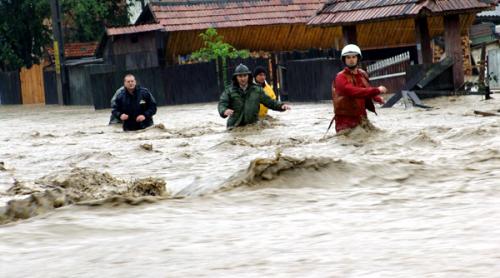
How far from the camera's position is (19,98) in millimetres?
51938

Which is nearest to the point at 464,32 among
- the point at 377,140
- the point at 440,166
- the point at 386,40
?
the point at 386,40

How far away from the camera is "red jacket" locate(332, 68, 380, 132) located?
1333cm

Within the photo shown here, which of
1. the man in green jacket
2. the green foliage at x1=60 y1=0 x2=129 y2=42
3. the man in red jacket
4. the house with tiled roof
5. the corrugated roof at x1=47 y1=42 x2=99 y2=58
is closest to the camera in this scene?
the man in red jacket

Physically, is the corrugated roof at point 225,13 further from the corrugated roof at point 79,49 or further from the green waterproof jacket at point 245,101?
the green waterproof jacket at point 245,101

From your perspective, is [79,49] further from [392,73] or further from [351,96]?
[351,96]

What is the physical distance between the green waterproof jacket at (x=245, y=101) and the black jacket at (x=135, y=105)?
1.62m

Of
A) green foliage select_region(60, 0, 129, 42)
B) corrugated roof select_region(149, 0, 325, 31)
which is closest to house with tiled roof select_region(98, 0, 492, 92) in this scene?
corrugated roof select_region(149, 0, 325, 31)

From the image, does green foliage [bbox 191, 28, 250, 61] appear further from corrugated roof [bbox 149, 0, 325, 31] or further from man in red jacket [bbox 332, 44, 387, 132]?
man in red jacket [bbox 332, 44, 387, 132]

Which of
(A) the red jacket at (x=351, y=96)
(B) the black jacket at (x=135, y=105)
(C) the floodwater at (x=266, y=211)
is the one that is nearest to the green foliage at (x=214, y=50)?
(B) the black jacket at (x=135, y=105)

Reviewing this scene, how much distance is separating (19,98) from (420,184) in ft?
146

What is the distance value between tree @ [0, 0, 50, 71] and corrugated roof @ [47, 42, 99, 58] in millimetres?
994

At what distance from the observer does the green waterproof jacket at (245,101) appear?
16.5m

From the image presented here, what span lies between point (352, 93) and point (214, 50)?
79.0 feet

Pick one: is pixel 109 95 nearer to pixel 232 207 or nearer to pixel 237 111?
pixel 237 111
